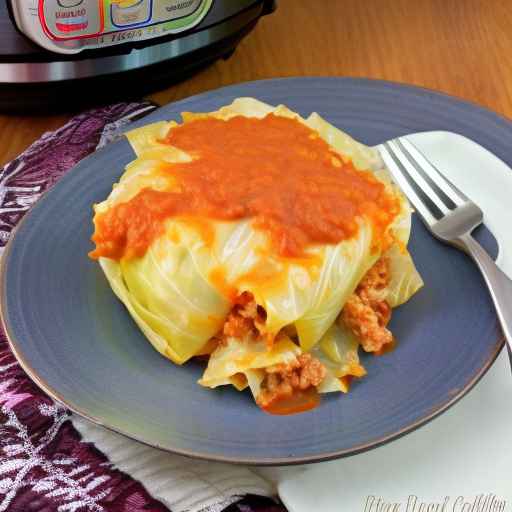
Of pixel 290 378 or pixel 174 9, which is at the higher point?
pixel 174 9

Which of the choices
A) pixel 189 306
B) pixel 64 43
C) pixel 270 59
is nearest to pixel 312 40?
pixel 270 59

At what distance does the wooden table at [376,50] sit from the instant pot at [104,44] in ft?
0.49

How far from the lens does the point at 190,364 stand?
1424 mm

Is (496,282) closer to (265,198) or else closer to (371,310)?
(371,310)

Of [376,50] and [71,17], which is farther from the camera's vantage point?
[376,50]

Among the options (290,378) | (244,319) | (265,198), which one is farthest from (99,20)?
(290,378)

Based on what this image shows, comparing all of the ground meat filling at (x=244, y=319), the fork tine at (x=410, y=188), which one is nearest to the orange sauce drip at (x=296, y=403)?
the ground meat filling at (x=244, y=319)

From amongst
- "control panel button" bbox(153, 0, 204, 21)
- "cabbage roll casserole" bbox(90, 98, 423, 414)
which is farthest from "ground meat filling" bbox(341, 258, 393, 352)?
"control panel button" bbox(153, 0, 204, 21)

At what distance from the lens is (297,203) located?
1.39 m

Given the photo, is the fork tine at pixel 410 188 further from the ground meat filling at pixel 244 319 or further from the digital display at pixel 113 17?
the digital display at pixel 113 17

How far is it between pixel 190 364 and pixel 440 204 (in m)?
0.59

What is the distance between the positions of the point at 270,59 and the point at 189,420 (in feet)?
4.41

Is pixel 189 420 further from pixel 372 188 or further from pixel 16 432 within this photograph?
pixel 372 188

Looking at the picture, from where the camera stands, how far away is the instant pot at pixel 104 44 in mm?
1755
